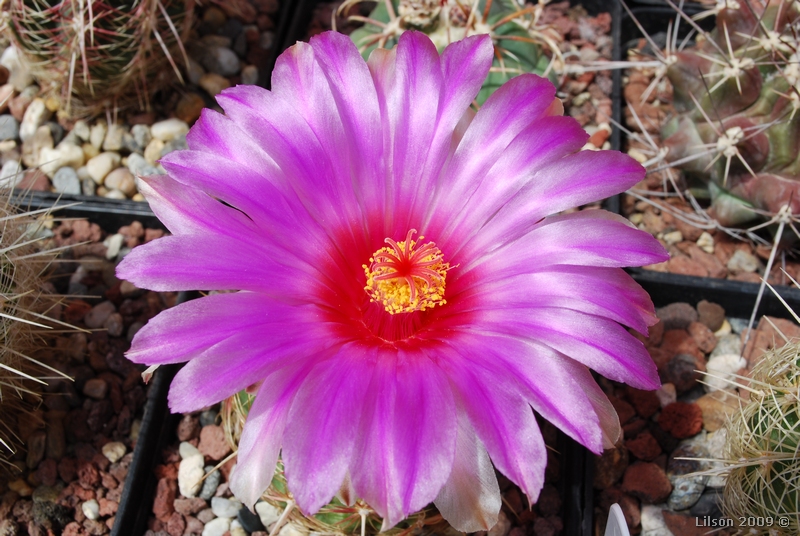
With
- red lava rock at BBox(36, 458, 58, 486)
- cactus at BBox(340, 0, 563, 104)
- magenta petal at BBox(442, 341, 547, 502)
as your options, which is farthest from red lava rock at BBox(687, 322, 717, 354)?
red lava rock at BBox(36, 458, 58, 486)

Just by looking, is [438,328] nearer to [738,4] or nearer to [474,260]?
[474,260]

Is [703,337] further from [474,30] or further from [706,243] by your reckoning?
[474,30]

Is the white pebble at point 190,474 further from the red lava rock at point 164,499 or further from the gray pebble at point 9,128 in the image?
the gray pebble at point 9,128

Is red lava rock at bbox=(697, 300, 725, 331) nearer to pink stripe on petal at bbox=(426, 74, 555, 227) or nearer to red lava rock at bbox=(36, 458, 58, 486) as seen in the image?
pink stripe on petal at bbox=(426, 74, 555, 227)

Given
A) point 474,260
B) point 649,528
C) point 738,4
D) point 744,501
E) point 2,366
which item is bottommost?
point 649,528

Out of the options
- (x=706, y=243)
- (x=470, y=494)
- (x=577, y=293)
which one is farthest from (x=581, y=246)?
(x=706, y=243)

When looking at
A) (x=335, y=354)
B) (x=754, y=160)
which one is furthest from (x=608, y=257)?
(x=754, y=160)
